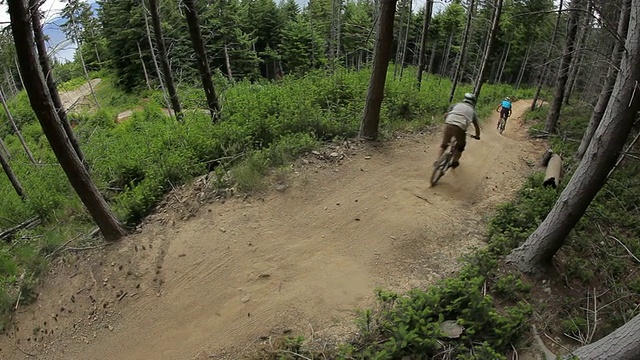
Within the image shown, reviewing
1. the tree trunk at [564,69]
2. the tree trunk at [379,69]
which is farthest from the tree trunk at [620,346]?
the tree trunk at [564,69]

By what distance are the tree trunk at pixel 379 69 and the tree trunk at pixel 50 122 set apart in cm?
630

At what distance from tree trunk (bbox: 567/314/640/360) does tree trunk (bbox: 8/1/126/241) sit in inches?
315

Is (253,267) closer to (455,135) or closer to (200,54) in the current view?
(455,135)

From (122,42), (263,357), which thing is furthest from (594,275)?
(122,42)

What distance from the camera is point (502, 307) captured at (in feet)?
17.7

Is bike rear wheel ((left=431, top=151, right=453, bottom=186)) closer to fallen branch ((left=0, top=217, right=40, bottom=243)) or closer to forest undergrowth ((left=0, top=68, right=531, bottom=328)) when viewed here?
forest undergrowth ((left=0, top=68, right=531, bottom=328))

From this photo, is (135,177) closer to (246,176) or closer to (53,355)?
(246,176)

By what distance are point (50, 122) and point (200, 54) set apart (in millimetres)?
5211

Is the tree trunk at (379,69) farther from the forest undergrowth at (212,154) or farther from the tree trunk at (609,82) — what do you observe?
the tree trunk at (609,82)

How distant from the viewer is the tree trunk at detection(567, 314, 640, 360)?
12.8 feet

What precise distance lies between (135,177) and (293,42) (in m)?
33.0

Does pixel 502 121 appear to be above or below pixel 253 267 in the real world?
below

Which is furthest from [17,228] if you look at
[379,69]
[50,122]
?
[379,69]

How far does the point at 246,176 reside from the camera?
26.8 ft
